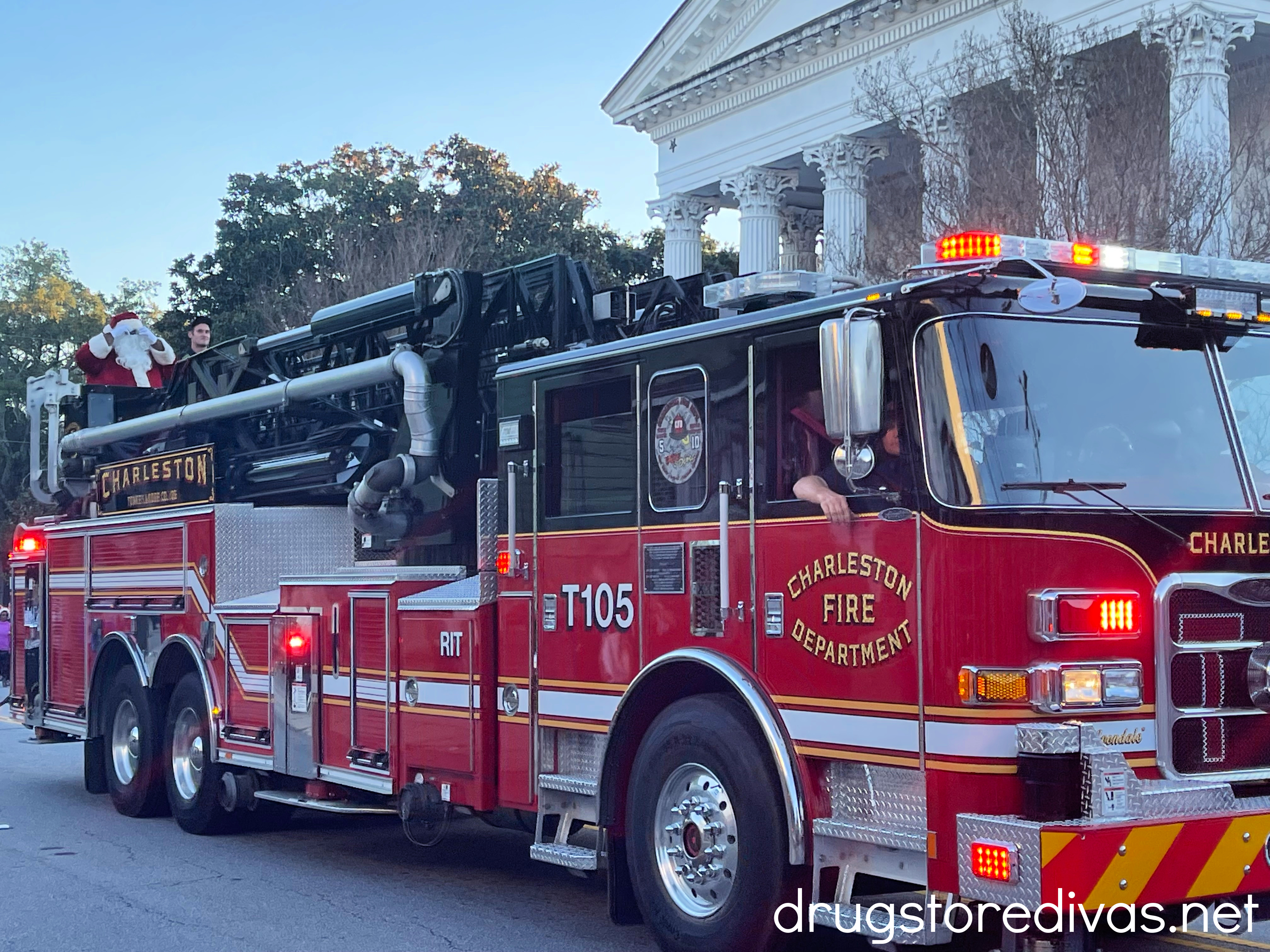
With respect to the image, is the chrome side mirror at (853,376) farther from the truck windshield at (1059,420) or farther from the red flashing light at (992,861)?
the red flashing light at (992,861)

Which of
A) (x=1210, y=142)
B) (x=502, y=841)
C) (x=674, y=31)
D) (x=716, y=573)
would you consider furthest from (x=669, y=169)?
(x=716, y=573)

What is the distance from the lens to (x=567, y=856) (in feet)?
23.0

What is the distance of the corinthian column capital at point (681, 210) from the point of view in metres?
43.0

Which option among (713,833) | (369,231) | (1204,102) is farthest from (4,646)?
(713,833)

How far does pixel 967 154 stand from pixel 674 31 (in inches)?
960

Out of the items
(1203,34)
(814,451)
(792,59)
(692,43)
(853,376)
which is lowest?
(814,451)

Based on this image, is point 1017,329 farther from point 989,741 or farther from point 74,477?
point 74,477

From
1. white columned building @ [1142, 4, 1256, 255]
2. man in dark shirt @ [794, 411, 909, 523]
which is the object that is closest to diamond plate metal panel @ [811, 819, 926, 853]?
man in dark shirt @ [794, 411, 909, 523]

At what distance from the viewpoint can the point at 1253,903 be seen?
18.9ft

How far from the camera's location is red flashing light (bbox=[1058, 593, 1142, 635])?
5.33 m

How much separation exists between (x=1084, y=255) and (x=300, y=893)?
5277 mm

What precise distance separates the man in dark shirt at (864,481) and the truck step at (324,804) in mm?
3803

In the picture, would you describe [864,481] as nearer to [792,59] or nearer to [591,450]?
[591,450]

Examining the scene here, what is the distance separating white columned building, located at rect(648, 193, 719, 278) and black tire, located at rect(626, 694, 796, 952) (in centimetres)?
3616
